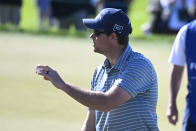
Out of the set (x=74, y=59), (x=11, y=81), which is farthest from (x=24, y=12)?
(x=11, y=81)

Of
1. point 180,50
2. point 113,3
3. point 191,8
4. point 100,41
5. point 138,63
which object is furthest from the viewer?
point 113,3

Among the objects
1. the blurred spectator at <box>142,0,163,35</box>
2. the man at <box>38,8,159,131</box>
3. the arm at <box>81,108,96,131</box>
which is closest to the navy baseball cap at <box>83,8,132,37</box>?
the man at <box>38,8,159,131</box>

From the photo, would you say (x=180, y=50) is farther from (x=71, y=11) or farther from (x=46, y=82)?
(x=71, y=11)

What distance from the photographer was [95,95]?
4594 mm

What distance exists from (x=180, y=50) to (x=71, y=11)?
15.2 metres

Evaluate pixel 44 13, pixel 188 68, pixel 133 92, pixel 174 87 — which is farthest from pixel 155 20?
pixel 133 92

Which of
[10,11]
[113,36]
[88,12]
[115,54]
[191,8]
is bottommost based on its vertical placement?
[115,54]

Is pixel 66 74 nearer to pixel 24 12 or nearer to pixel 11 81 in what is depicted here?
pixel 11 81

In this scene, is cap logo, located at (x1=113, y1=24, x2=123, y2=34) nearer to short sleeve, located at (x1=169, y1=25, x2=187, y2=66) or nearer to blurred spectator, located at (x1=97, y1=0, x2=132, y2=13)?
short sleeve, located at (x1=169, y1=25, x2=187, y2=66)

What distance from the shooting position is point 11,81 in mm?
12211

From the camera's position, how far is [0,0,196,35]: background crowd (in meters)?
19.8

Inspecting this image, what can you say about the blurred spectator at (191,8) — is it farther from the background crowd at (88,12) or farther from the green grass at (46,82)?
the green grass at (46,82)

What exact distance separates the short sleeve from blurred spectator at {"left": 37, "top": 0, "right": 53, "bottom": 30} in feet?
50.9

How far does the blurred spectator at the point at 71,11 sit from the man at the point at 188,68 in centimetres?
1494
